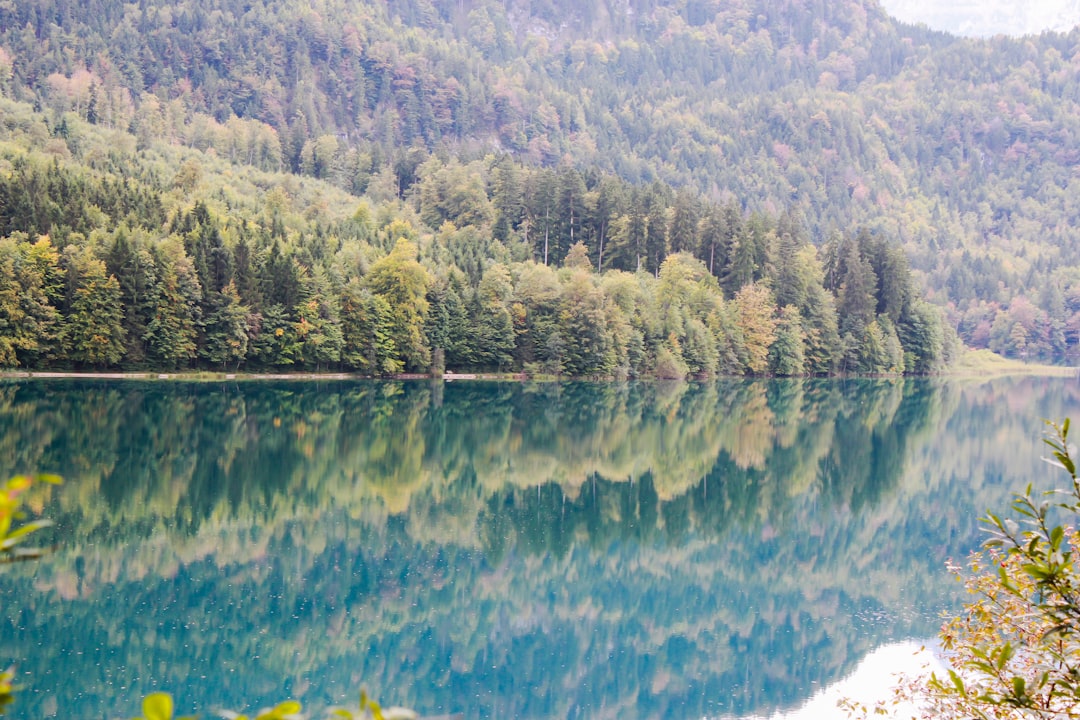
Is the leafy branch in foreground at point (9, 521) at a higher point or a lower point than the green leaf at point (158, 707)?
higher

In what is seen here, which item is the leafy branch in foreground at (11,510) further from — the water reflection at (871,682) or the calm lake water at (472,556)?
the water reflection at (871,682)

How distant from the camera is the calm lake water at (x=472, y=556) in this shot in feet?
64.0

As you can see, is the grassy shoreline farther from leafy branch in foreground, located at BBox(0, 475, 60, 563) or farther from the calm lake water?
leafy branch in foreground, located at BBox(0, 475, 60, 563)

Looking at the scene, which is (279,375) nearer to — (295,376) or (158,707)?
(295,376)

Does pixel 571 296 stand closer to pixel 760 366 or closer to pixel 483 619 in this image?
pixel 760 366

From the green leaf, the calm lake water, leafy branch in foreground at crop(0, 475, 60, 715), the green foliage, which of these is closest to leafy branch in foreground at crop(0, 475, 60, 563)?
leafy branch in foreground at crop(0, 475, 60, 715)

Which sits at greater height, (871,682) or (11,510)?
(11,510)

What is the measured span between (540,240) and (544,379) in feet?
117

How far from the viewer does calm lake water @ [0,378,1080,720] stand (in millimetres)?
19500

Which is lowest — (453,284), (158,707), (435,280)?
(453,284)

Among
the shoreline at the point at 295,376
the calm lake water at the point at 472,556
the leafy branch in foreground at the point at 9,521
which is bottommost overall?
the shoreline at the point at 295,376

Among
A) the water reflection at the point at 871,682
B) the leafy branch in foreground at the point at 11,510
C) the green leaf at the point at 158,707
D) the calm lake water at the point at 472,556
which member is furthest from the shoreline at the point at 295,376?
the green leaf at the point at 158,707

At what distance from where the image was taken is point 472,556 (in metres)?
29.0

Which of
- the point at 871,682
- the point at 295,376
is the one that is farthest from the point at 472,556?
the point at 295,376
